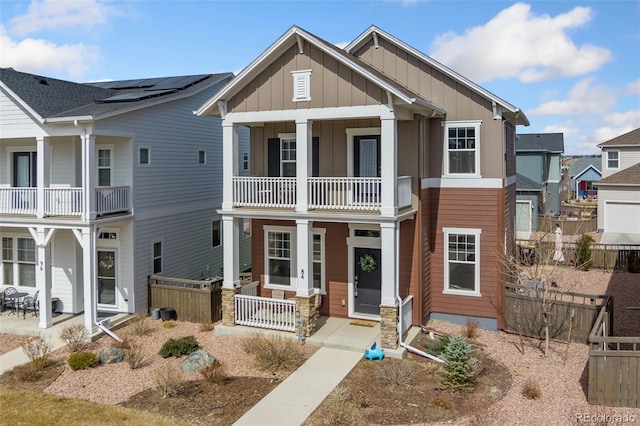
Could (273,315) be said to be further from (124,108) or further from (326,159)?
(124,108)

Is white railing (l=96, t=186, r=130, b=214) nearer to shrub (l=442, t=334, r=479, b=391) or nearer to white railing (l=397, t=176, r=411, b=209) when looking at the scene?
white railing (l=397, t=176, r=411, b=209)

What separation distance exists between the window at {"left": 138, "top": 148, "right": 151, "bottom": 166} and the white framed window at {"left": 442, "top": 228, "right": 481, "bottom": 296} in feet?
34.1

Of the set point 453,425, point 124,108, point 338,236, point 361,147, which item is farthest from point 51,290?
point 453,425

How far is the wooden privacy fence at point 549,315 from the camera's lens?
545 inches

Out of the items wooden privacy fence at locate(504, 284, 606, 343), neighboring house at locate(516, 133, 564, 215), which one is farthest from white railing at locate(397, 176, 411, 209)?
neighboring house at locate(516, 133, 564, 215)

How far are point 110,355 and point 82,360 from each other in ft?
2.36

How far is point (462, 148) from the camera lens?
15898mm

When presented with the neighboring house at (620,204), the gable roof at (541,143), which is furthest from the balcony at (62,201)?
the gable roof at (541,143)

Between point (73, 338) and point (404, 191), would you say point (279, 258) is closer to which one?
point (404, 191)

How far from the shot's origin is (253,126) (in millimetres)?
16922

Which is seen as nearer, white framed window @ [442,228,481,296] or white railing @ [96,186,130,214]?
white framed window @ [442,228,481,296]

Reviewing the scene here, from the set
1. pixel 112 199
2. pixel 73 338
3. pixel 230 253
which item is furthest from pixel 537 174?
pixel 73 338

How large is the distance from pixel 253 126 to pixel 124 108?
13.5 ft

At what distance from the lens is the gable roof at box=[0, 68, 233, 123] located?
52.2ft
